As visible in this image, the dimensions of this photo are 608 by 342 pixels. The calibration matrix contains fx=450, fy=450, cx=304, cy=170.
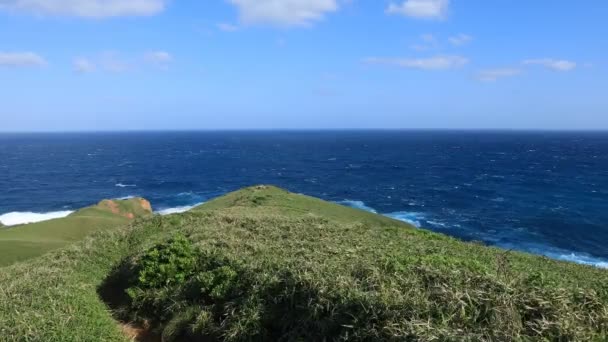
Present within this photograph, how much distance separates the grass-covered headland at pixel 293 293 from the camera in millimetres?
8703

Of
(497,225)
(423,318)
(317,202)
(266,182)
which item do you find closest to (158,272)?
(423,318)

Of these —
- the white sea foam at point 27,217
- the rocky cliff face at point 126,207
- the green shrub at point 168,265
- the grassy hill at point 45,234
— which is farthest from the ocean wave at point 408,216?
the white sea foam at point 27,217

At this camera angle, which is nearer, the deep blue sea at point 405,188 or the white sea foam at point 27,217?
the deep blue sea at point 405,188

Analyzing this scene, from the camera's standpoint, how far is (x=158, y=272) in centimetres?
1465

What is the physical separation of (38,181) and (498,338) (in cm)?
10277

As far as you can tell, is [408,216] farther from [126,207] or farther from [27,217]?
[27,217]

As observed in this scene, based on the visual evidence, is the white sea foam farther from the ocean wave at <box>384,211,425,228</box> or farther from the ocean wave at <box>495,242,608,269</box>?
the ocean wave at <box>495,242,608,269</box>

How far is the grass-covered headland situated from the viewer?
8703mm

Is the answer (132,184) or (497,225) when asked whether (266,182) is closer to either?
(132,184)

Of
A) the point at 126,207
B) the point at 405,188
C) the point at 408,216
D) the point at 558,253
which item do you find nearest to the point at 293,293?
the point at 558,253

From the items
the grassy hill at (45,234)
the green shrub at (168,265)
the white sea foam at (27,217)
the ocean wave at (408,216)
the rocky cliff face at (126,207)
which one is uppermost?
the green shrub at (168,265)

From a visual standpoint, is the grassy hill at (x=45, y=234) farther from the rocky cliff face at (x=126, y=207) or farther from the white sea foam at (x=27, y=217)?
the white sea foam at (x=27, y=217)

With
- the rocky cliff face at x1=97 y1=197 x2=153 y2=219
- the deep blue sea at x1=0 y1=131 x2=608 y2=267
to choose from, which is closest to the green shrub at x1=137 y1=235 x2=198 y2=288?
the rocky cliff face at x1=97 y1=197 x2=153 y2=219

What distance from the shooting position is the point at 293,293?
11211 mm
